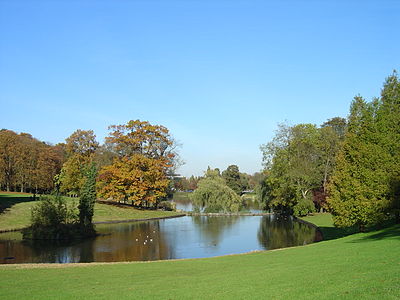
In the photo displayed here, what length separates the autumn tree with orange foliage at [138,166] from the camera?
54969 millimetres

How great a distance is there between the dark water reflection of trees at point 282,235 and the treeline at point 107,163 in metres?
20.0

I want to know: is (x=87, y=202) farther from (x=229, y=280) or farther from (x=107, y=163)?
(x=107, y=163)

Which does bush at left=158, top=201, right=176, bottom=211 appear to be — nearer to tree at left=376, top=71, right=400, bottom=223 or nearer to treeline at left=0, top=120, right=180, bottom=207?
treeline at left=0, top=120, right=180, bottom=207

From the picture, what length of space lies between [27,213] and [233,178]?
64.6 meters

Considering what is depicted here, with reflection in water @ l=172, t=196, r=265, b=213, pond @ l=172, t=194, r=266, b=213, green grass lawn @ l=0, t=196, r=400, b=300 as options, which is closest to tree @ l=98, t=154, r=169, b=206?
pond @ l=172, t=194, r=266, b=213

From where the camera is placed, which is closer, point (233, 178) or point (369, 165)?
point (369, 165)

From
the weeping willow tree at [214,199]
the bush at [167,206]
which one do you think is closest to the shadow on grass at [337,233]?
the weeping willow tree at [214,199]

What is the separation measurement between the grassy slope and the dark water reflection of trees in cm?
1406

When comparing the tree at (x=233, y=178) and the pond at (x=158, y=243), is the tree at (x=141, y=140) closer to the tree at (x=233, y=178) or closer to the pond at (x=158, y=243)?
the pond at (x=158, y=243)

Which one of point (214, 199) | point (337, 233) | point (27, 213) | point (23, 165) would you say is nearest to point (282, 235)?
point (337, 233)

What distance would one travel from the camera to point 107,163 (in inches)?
2653

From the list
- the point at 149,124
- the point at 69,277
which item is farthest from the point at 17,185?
the point at 69,277

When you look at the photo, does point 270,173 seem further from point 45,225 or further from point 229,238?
point 45,225

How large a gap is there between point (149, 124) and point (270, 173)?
21.3m
